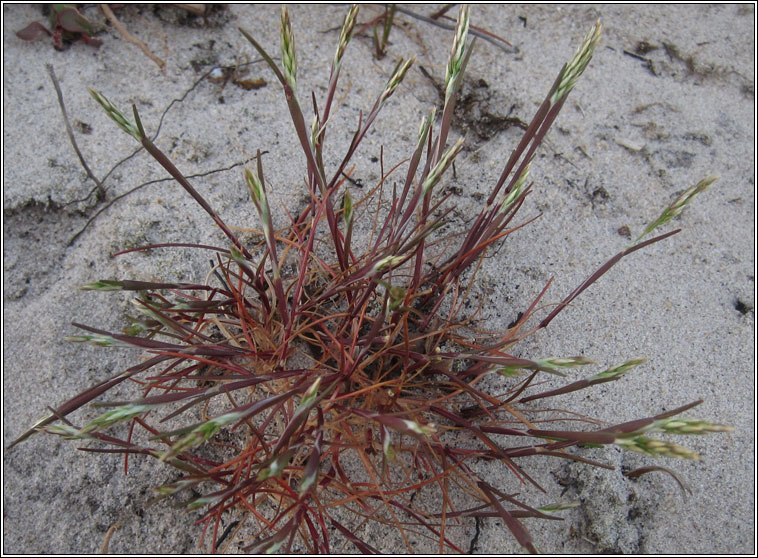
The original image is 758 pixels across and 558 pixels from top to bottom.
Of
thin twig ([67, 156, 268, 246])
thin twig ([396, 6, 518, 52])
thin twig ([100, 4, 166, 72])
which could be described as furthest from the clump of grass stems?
thin twig ([396, 6, 518, 52])

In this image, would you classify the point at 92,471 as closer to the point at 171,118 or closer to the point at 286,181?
the point at 286,181

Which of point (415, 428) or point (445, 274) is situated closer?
point (415, 428)

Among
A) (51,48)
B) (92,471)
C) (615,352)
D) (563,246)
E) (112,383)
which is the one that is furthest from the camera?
(51,48)

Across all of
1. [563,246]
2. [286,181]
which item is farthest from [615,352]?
[286,181]

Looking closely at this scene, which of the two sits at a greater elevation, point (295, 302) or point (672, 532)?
point (295, 302)

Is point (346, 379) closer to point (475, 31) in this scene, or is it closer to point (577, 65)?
point (577, 65)
